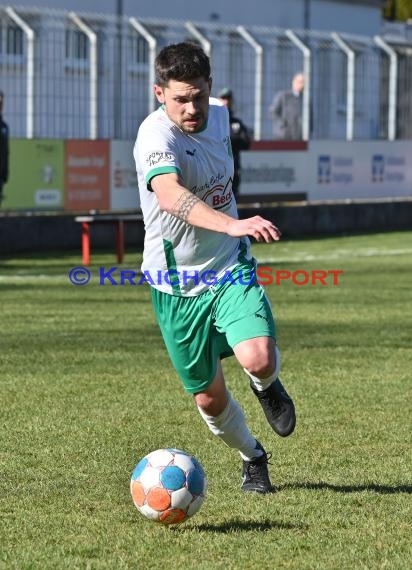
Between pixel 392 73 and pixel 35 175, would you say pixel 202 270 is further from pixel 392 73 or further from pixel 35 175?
pixel 392 73

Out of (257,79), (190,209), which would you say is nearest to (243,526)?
(190,209)

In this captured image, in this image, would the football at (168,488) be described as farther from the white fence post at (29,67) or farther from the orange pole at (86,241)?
the white fence post at (29,67)

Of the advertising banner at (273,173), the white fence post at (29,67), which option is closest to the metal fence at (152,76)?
the white fence post at (29,67)

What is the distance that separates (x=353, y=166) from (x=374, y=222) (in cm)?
124

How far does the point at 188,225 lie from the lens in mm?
6332

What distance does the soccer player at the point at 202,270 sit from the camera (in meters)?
6.18

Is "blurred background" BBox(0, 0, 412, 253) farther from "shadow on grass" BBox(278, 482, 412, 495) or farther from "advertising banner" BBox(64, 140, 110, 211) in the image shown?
"shadow on grass" BBox(278, 482, 412, 495)

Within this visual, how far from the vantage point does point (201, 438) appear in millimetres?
7738

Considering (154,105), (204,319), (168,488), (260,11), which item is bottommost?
(168,488)

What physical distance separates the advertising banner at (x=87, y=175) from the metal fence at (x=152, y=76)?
0.63ft

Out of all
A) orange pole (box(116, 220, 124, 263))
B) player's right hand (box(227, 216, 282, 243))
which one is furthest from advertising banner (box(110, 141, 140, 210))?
player's right hand (box(227, 216, 282, 243))

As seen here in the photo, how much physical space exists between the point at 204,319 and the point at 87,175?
1547cm

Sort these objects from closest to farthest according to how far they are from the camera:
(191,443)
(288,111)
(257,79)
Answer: (191,443) < (257,79) < (288,111)

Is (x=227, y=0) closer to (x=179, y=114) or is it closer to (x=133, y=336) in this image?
(x=133, y=336)
